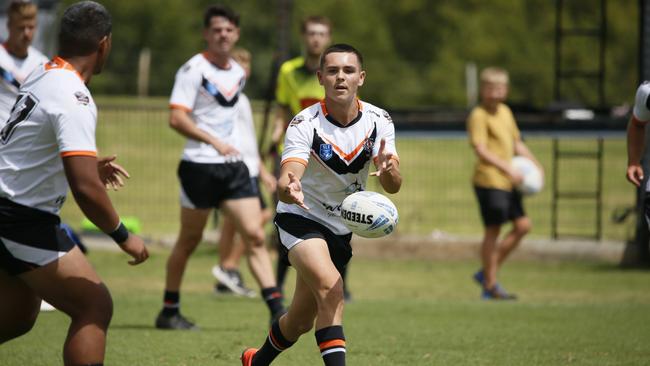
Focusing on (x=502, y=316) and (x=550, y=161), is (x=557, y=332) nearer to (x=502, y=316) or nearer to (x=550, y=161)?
(x=502, y=316)

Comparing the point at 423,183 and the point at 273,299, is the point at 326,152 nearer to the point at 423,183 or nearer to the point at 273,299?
the point at 273,299

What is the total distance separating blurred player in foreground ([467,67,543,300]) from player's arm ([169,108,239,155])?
11.5 ft

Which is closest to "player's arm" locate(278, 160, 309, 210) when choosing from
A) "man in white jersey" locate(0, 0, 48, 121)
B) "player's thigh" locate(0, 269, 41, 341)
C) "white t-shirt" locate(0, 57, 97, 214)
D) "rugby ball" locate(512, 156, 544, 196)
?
"white t-shirt" locate(0, 57, 97, 214)

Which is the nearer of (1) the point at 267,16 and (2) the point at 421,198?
(2) the point at 421,198

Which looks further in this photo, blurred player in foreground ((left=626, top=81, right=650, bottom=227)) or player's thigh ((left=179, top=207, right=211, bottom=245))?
player's thigh ((left=179, top=207, right=211, bottom=245))

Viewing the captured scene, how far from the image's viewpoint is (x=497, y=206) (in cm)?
1136

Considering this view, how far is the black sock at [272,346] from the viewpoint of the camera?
6.26 meters

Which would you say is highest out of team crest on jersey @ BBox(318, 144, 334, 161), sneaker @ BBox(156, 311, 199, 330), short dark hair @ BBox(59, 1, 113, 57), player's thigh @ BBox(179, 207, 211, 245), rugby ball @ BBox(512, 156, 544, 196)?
short dark hair @ BBox(59, 1, 113, 57)

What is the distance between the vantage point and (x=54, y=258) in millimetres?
5090

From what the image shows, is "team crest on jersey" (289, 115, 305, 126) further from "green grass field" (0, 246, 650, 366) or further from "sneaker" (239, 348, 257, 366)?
"green grass field" (0, 246, 650, 366)

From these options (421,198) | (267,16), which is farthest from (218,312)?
(267,16)

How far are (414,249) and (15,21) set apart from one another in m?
7.65

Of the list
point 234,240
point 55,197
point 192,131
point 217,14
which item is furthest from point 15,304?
point 234,240

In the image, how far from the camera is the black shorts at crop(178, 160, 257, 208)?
9.04m
